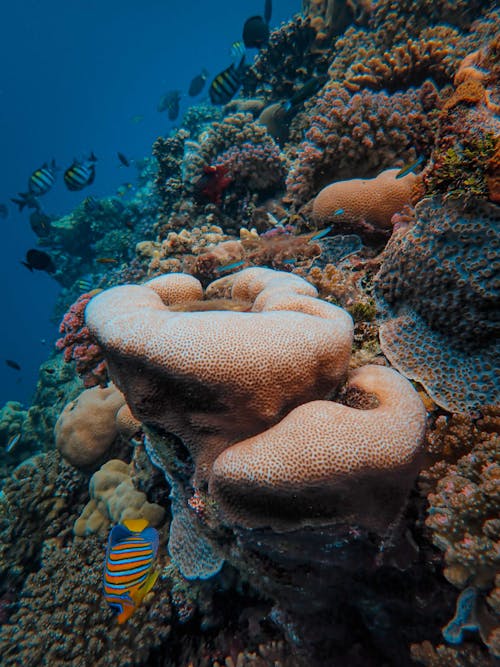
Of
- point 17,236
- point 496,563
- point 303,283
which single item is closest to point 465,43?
point 303,283

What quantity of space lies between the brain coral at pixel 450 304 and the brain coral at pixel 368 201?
121 cm

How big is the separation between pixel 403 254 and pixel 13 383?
292 ft

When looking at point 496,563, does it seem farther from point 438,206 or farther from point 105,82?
point 105,82

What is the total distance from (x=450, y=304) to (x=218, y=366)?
1.53m

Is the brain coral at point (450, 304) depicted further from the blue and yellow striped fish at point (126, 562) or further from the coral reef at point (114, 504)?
the coral reef at point (114, 504)

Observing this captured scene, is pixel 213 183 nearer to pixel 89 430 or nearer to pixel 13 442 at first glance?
pixel 89 430

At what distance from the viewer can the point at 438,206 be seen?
2107 millimetres

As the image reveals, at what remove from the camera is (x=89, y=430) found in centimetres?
504

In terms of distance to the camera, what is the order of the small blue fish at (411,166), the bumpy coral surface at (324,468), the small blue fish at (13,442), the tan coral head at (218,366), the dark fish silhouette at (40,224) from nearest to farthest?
the bumpy coral surface at (324,468) < the tan coral head at (218,366) < the small blue fish at (411,166) < the small blue fish at (13,442) < the dark fish silhouette at (40,224)

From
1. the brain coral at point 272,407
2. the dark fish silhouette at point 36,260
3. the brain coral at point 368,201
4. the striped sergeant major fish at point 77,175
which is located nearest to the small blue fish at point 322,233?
the brain coral at point 368,201

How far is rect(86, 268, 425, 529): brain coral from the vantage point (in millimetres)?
1527

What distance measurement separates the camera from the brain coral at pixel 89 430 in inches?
198

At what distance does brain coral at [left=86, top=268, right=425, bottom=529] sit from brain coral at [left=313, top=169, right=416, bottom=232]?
182 centimetres

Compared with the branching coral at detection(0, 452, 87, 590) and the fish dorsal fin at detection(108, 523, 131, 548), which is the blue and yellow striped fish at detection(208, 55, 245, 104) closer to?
the branching coral at detection(0, 452, 87, 590)
